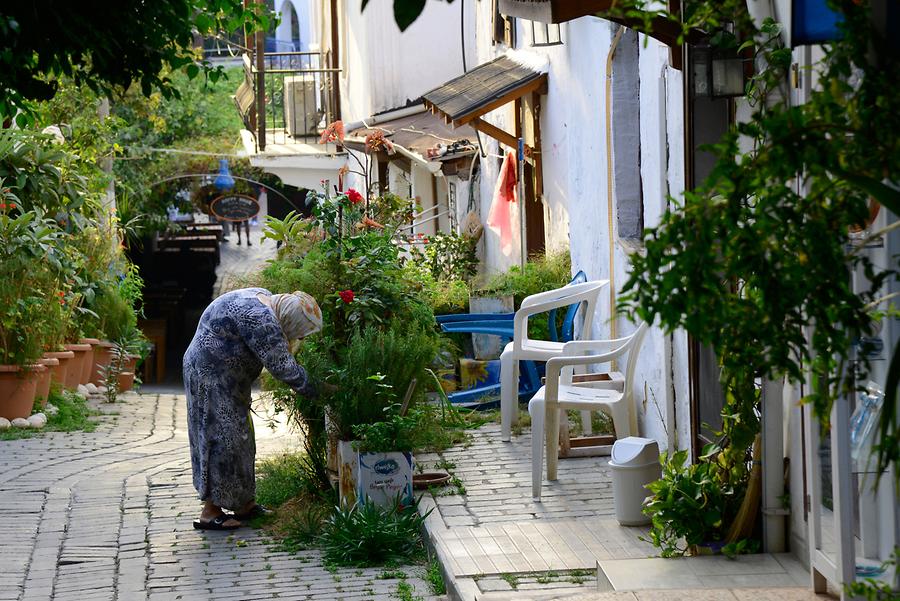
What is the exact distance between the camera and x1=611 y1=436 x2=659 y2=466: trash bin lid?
21.6ft

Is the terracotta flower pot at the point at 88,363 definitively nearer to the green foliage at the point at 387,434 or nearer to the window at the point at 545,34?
the window at the point at 545,34

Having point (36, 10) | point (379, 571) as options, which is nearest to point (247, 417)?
point (379, 571)

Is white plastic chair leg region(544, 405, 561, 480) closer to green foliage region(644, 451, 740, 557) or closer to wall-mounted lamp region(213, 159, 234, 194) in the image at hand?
green foliage region(644, 451, 740, 557)

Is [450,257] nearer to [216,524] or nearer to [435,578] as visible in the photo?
[216,524]

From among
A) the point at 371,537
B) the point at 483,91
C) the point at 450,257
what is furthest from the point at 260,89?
the point at 371,537

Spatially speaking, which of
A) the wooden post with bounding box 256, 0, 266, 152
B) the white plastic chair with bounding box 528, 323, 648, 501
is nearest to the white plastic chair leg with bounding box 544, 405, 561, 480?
the white plastic chair with bounding box 528, 323, 648, 501

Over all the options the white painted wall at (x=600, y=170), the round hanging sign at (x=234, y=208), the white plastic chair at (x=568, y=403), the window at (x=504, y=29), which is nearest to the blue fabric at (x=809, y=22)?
the white painted wall at (x=600, y=170)

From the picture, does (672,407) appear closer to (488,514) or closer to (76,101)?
(488,514)

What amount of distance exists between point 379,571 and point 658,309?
4.25 metres

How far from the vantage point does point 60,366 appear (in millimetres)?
12836

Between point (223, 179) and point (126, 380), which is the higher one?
point (223, 179)

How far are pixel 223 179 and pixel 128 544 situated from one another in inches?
900

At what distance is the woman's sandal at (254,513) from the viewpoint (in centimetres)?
756

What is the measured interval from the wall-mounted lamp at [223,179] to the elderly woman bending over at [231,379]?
22.1 metres
